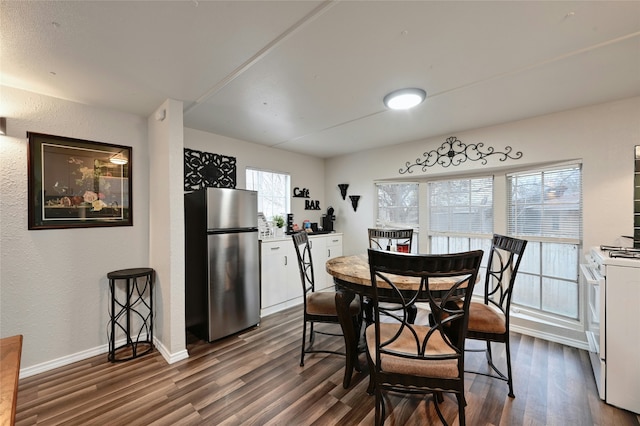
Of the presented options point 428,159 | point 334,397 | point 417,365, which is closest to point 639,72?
point 428,159

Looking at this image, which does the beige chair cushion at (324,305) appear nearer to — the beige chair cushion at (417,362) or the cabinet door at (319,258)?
the beige chair cushion at (417,362)

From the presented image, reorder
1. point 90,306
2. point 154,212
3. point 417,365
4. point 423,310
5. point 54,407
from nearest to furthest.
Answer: point 417,365
point 54,407
point 90,306
point 154,212
point 423,310

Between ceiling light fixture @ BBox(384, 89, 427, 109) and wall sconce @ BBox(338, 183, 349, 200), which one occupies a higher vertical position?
ceiling light fixture @ BBox(384, 89, 427, 109)

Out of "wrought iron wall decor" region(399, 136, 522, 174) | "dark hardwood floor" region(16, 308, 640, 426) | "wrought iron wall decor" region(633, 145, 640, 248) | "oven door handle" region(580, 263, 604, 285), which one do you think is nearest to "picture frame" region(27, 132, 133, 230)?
"dark hardwood floor" region(16, 308, 640, 426)

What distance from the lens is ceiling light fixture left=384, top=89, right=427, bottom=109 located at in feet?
7.25

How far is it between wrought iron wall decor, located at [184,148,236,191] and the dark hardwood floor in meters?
1.92

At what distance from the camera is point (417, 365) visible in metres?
1.42

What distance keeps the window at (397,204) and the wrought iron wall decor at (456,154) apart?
1.34ft

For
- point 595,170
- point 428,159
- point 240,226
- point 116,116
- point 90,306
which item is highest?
point 116,116

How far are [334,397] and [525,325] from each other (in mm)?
2455

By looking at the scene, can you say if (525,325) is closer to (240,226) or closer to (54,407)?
(240,226)

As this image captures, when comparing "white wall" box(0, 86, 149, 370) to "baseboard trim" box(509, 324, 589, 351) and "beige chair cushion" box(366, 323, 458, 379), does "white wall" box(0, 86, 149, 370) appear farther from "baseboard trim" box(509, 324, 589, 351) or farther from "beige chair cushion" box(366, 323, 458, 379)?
"baseboard trim" box(509, 324, 589, 351)

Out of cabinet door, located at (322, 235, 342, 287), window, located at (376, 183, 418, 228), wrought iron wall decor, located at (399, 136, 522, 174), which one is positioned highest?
wrought iron wall decor, located at (399, 136, 522, 174)

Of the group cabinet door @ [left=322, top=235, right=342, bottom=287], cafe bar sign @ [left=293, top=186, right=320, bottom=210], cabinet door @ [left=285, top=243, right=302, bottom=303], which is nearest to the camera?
cabinet door @ [left=285, top=243, right=302, bottom=303]
